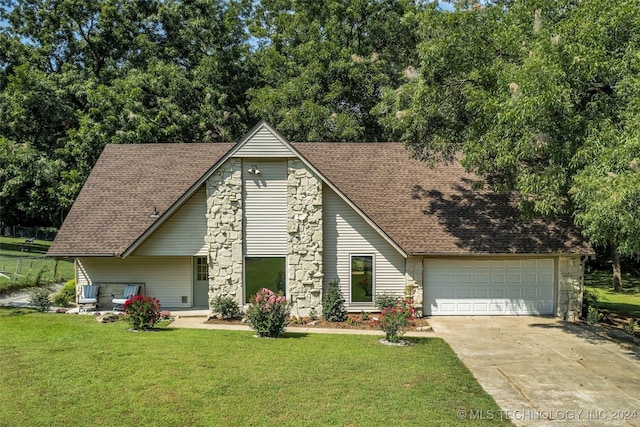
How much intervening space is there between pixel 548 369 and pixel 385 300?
6285mm

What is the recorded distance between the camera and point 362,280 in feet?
55.2

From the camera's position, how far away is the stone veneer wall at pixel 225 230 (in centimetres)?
1633

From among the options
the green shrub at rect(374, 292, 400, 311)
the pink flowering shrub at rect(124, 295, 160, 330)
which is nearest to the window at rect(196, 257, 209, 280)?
the pink flowering shrub at rect(124, 295, 160, 330)

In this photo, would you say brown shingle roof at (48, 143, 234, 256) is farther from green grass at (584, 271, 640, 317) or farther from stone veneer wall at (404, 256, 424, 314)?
green grass at (584, 271, 640, 317)

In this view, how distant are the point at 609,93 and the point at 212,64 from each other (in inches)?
882

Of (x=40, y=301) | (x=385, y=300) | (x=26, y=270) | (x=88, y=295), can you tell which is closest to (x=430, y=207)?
(x=385, y=300)

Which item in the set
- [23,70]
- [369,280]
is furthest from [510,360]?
[23,70]

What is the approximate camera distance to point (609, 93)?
1258 cm

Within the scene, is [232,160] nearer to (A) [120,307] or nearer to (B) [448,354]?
(A) [120,307]

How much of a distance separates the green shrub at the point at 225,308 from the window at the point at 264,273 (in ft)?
2.21

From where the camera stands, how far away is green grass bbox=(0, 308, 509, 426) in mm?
7969

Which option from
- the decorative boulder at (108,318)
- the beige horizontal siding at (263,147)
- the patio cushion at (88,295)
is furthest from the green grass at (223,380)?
the beige horizontal siding at (263,147)

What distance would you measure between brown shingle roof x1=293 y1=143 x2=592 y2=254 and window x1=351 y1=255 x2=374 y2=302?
1502 mm

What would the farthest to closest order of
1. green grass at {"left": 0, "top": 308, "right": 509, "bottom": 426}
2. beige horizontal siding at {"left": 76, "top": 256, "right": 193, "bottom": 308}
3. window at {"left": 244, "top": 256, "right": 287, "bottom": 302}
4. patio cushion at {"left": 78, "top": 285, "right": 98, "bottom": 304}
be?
1. beige horizontal siding at {"left": 76, "top": 256, "right": 193, "bottom": 308}
2. patio cushion at {"left": 78, "top": 285, "right": 98, "bottom": 304}
3. window at {"left": 244, "top": 256, "right": 287, "bottom": 302}
4. green grass at {"left": 0, "top": 308, "right": 509, "bottom": 426}
